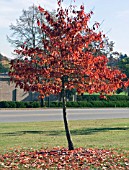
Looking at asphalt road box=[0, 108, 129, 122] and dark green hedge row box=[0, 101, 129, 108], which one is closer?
asphalt road box=[0, 108, 129, 122]

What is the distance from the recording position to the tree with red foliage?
41.9 ft

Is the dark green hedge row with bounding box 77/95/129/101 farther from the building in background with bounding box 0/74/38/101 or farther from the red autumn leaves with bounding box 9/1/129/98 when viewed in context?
the red autumn leaves with bounding box 9/1/129/98

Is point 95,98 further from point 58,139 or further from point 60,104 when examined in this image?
point 58,139

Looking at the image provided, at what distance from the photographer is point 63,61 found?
12820 mm

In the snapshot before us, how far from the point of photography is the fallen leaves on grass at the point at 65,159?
11.1m

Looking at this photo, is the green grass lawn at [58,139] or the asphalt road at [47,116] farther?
the asphalt road at [47,116]

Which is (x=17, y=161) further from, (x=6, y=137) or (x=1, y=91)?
(x=1, y=91)

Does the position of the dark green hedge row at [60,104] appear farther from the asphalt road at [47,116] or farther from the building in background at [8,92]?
the asphalt road at [47,116]

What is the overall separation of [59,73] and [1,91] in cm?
4357

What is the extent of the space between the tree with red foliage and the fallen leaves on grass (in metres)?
1.74

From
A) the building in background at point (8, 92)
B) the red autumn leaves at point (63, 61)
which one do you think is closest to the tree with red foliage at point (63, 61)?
the red autumn leaves at point (63, 61)

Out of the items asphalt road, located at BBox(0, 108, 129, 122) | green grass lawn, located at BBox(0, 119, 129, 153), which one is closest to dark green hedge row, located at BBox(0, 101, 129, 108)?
asphalt road, located at BBox(0, 108, 129, 122)

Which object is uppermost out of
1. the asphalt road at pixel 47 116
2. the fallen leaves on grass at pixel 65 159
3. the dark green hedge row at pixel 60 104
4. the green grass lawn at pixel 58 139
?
the dark green hedge row at pixel 60 104

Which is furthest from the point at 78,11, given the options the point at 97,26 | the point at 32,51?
the point at 32,51
